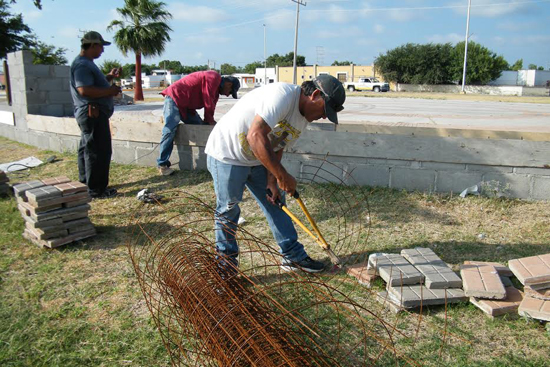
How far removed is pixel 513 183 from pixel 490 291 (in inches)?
101

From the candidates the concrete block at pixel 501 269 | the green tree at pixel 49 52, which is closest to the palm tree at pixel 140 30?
the green tree at pixel 49 52

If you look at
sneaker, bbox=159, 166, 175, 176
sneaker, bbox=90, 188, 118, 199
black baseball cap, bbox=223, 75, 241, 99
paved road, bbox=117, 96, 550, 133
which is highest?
black baseball cap, bbox=223, 75, 241, 99

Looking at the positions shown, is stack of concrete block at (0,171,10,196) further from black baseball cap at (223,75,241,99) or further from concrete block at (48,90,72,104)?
concrete block at (48,90,72,104)

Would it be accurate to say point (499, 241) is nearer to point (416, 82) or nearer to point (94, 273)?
point (94, 273)

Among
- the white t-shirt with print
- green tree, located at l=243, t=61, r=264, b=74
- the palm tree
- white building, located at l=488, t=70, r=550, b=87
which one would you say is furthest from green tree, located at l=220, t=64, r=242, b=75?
the white t-shirt with print

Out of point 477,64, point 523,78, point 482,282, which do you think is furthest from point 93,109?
point 523,78

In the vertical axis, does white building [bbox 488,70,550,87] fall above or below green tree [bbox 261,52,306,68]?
below

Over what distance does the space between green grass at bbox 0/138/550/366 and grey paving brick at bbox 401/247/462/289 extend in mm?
186

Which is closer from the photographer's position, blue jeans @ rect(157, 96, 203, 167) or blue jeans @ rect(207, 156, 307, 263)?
blue jeans @ rect(207, 156, 307, 263)

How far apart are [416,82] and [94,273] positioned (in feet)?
186

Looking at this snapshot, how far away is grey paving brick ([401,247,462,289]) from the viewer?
3.22 m

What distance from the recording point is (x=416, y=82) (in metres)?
54.9

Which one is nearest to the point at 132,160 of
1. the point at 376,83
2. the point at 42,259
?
the point at 42,259

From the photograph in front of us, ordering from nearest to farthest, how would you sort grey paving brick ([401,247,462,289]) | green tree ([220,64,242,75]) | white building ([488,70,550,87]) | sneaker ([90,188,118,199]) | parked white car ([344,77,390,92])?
grey paving brick ([401,247,462,289]), sneaker ([90,188,118,199]), parked white car ([344,77,390,92]), white building ([488,70,550,87]), green tree ([220,64,242,75])
